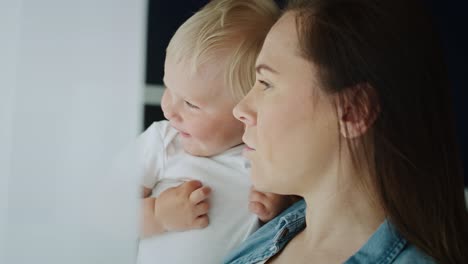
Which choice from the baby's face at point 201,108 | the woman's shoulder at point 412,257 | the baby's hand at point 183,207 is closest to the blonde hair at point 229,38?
the baby's face at point 201,108

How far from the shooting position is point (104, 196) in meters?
0.54

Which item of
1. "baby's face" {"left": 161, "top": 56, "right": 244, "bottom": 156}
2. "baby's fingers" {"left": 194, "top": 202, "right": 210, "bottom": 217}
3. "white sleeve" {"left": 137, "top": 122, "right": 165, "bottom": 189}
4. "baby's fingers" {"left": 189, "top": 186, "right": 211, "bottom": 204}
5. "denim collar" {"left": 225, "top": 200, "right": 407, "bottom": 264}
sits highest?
"baby's face" {"left": 161, "top": 56, "right": 244, "bottom": 156}

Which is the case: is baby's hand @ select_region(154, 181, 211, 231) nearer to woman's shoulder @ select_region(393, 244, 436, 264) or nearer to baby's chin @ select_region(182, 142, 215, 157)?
baby's chin @ select_region(182, 142, 215, 157)

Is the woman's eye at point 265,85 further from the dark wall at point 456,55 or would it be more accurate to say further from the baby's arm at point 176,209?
the dark wall at point 456,55

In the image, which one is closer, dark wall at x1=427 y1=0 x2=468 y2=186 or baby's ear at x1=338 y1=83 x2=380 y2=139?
baby's ear at x1=338 y1=83 x2=380 y2=139

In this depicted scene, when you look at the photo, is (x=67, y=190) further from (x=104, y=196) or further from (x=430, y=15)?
(x=430, y=15)

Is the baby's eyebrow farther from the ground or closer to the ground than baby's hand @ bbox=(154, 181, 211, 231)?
farther from the ground

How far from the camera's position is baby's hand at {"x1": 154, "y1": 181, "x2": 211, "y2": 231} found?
1.75 feet

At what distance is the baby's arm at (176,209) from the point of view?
53cm

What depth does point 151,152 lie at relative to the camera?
54 cm

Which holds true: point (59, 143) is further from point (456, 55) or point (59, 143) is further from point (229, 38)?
point (456, 55)

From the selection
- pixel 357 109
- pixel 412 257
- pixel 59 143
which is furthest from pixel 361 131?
pixel 59 143

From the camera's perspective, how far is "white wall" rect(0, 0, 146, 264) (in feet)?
1.76

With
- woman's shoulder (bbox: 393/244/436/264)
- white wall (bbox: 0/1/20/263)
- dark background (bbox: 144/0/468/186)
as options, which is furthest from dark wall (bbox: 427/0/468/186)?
white wall (bbox: 0/1/20/263)
